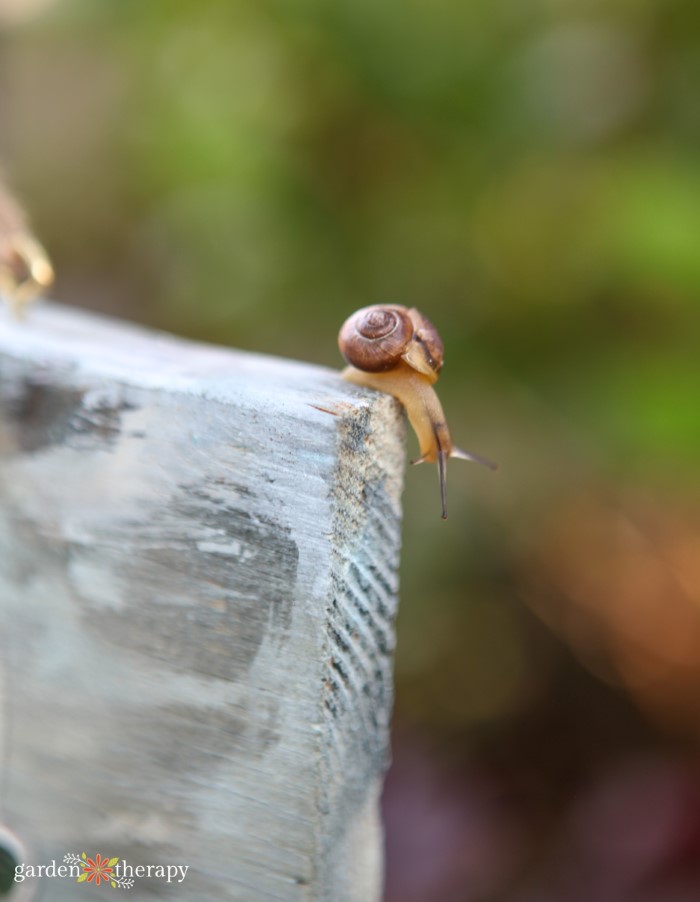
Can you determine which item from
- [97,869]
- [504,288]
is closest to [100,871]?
[97,869]

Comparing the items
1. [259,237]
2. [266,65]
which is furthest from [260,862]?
[266,65]

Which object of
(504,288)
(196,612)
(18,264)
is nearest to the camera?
(196,612)

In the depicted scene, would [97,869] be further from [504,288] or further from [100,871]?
[504,288]

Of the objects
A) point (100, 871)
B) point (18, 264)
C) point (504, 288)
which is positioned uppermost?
point (504, 288)

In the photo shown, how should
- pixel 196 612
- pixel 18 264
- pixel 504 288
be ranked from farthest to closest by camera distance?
1. pixel 504 288
2. pixel 18 264
3. pixel 196 612

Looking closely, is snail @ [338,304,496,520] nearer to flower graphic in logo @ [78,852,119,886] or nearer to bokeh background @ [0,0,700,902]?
flower graphic in logo @ [78,852,119,886]

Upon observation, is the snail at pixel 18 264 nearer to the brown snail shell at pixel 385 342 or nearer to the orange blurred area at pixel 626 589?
the brown snail shell at pixel 385 342

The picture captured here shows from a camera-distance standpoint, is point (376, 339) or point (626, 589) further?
point (626, 589)
